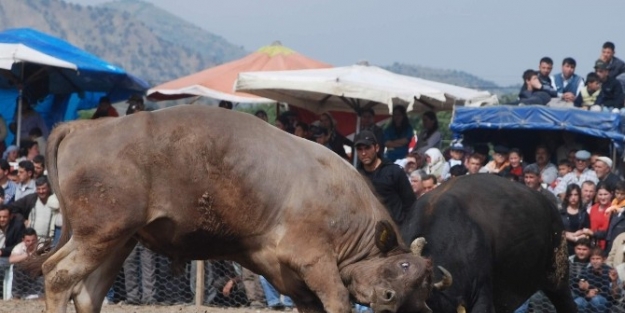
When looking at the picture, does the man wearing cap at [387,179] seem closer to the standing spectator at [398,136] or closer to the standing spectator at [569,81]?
the standing spectator at [398,136]

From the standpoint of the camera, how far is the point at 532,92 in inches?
636

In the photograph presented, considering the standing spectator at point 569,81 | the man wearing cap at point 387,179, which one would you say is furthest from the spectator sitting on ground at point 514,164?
the man wearing cap at point 387,179

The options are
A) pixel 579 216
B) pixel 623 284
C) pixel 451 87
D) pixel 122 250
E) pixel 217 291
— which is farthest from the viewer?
pixel 451 87

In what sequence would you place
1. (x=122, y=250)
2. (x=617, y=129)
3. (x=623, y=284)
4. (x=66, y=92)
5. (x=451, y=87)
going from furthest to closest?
(x=66, y=92) < (x=451, y=87) < (x=617, y=129) < (x=623, y=284) < (x=122, y=250)

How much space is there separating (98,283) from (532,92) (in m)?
8.52

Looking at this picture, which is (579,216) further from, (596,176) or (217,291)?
(217,291)

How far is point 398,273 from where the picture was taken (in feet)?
28.1

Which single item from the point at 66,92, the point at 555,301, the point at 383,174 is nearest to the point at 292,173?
the point at 383,174

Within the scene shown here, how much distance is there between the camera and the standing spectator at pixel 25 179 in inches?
593

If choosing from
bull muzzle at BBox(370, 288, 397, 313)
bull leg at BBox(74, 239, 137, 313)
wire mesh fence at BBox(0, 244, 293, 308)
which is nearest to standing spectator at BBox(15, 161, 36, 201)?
wire mesh fence at BBox(0, 244, 293, 308)

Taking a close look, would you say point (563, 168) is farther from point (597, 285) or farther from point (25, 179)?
point (25, 179)

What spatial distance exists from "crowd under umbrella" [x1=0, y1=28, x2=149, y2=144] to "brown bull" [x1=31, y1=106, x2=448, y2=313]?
26.6 feet

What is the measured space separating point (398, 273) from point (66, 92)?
1143cm

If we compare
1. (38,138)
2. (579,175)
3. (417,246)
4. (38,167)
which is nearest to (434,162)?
(579,175)
